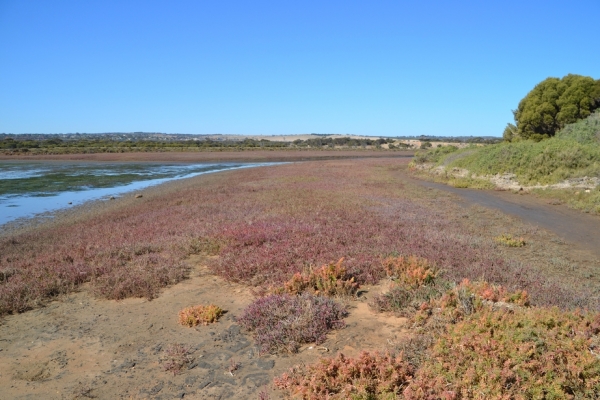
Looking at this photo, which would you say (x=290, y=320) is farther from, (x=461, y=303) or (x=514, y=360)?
(x=514, y=360)

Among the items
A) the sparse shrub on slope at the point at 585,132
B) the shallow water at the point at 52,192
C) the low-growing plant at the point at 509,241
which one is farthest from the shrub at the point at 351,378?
the sparse shrub on slope at the point at 585,132

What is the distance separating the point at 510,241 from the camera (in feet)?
35.6

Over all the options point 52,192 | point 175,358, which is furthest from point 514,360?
point 52,192

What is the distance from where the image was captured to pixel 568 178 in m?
21.4

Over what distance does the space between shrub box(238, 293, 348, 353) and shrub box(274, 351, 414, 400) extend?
791mm

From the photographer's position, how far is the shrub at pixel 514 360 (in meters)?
4.05

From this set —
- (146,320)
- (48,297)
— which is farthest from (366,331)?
(48,297)

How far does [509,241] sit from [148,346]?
9.22 m

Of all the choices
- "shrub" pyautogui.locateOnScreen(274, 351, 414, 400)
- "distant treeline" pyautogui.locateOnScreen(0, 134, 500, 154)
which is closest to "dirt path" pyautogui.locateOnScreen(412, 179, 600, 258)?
"shrub" pyautogui.locateOnScreen(274, 351, 414, 400)

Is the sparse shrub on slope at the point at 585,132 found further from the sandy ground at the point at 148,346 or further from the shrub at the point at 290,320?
the shrub at the point at 290,320

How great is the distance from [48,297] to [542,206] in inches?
735

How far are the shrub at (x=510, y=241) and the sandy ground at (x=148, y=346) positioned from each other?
2.33 m

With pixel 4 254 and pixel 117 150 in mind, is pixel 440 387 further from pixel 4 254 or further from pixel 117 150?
pixel 117 150

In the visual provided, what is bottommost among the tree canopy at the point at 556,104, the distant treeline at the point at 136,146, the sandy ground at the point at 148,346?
the sandy ground at the point at 148,346
